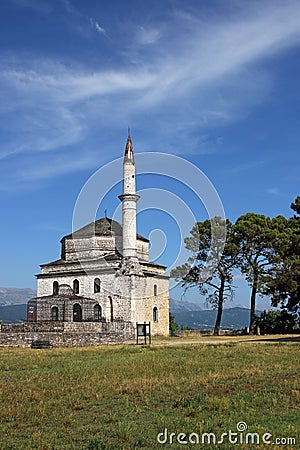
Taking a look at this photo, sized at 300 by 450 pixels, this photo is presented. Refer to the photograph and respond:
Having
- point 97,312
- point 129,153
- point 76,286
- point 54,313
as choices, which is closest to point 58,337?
point 54,313

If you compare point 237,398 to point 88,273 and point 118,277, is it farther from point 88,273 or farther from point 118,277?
point 88,273

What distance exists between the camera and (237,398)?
1077 centimetres

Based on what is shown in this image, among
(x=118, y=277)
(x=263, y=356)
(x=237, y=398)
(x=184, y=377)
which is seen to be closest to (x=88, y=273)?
(x=118, y=277)

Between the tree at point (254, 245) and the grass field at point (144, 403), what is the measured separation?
24911 millimetres

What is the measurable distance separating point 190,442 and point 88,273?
41067 mm

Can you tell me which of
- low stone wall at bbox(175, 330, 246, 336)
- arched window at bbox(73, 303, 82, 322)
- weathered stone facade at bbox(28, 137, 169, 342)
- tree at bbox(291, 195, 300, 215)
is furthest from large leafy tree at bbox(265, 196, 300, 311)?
arched window at bbox(73, 303, 82, 322)

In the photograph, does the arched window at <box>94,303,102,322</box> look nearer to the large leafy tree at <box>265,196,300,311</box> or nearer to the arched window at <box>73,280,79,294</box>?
the arched window at <box>73,280,79,294</box>

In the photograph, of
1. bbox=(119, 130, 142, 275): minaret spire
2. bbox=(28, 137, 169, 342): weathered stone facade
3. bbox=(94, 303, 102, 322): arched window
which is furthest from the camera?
bbox=(94, 303, 102, 322): arched window

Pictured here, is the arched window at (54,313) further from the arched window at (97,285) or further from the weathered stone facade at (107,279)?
the arched window at (97,285)

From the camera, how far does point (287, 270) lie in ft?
129

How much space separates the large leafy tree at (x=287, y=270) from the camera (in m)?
37.8

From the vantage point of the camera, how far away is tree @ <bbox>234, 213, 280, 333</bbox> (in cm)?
4247

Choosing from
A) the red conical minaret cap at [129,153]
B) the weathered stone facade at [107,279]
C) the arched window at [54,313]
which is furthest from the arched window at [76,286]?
the red conical minaret cap at [129,153]

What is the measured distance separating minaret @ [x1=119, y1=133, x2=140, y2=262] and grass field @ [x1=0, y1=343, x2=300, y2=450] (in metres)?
26.8
